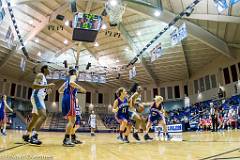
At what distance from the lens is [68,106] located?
488 centimetres

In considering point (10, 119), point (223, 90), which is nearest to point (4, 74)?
point (10, 119)

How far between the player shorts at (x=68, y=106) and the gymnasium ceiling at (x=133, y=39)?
12093mm

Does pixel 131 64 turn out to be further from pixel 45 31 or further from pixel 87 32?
pixel 87 32

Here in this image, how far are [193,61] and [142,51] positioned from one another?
22.4ft

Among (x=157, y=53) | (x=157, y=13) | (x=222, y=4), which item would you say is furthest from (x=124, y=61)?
(x=222, y=4)

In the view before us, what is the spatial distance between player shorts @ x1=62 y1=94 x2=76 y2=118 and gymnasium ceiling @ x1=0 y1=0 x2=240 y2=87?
1209 cm

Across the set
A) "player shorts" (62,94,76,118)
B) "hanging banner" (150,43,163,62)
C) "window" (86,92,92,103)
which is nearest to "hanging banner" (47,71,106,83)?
"hanging banner" (150,43,163,62)

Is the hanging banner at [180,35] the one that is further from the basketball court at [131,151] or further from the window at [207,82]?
the window at [207,82]

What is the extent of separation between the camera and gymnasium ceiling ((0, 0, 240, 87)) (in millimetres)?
16203

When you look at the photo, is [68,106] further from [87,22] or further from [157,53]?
[157,53]

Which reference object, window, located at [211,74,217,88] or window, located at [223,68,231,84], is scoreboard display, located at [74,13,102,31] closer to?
window, located at [223,68,231,84]

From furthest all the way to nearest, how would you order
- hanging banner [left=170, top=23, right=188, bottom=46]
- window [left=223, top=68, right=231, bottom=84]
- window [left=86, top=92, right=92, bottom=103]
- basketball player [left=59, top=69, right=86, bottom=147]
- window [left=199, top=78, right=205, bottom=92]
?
window [left=86, top=92, right=92, bottom=103], window [left=199, top=78, right=205, bottom=92], window [left=223, top=68, right=231, bottom=84], hanging banner [left=170, top=23, right=188, bottom=46], basketball player [left=59, top=69, right=86, bottom=147]

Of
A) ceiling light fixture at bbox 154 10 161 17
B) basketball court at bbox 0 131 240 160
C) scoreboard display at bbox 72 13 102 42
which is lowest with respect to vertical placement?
basketball court at bbox 0 131 240 160

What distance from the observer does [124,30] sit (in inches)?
830
